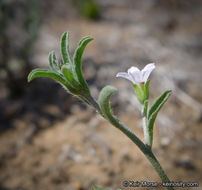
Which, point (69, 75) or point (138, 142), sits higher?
point (69, 75)

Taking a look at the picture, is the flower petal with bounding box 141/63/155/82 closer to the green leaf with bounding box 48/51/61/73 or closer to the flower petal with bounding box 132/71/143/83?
the flower petal with bounding box 132/71/143/83

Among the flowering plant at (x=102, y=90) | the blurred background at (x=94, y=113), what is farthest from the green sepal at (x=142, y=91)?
the blurred background at (x=94, y=113)

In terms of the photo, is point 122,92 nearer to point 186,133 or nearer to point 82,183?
→ point 186,133

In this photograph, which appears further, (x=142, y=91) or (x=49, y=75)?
(x=142, y=91)

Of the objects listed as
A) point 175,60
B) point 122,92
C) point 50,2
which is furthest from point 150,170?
point 50,2

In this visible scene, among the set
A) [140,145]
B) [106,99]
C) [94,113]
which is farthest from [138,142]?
[94,113]

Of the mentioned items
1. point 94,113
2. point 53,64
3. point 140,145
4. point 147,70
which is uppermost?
point 53,64

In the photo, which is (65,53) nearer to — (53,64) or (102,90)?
(53,64)
